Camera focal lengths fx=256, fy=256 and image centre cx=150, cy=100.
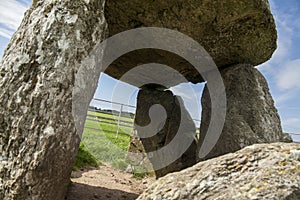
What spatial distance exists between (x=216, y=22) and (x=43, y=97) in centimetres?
285

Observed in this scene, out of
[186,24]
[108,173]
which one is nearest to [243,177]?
[186,24]

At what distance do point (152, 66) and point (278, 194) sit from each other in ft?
14.5

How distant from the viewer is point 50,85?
2742mm

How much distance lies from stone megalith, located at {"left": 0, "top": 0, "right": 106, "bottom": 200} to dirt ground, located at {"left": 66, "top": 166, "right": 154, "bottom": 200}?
1309mm

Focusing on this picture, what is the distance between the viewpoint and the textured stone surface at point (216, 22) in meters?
3.78

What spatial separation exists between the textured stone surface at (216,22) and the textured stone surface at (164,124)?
5.97 ft

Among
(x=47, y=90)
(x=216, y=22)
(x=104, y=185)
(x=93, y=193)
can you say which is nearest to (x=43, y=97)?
(x=47, y=90)

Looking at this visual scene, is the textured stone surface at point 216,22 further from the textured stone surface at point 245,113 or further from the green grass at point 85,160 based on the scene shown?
the green grass at point 85,160

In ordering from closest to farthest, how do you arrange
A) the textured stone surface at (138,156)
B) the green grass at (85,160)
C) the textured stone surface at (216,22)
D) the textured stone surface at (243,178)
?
the textured stone surface at (243,178)
the textured stone surface at (216,22)
the green grass at (85,160)
the textured stone surface at (138,156)

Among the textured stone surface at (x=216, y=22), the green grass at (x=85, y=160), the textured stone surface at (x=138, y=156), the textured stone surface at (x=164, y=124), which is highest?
the textured stone surface at (x=216, y=22)

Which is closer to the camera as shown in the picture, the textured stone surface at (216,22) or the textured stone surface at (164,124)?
the textured stone surface at (216,22)

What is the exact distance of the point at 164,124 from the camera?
21.3 ft

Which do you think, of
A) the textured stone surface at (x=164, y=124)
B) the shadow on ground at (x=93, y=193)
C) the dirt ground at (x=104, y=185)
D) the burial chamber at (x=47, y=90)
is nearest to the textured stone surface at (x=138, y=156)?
the textured stone surface at (x=164, y=124)

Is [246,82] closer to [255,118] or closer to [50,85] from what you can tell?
[255,118]
